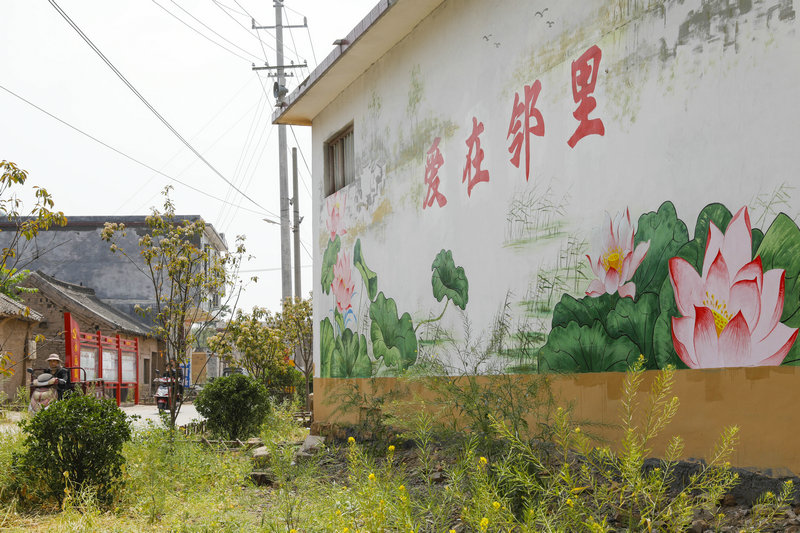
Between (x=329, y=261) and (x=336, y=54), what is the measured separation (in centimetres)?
305

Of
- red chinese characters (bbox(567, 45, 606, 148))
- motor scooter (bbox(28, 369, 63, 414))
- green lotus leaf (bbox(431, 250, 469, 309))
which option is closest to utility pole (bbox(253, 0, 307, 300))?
motor scooter (bbox(28, 369, 63, 414))

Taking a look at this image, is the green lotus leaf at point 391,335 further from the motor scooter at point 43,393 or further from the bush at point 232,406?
the motor scooter at point 43,393

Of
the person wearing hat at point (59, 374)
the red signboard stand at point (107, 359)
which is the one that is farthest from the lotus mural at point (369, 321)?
the red signboard stand at point (107, 359)

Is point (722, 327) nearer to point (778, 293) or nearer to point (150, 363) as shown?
point (778, 293)

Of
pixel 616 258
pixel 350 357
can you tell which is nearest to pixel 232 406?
pixel 350 357

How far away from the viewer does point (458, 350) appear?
8070 millimetres

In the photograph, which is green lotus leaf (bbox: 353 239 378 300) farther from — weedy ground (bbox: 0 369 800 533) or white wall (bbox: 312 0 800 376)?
weedy ground (bbox: 0 369 800 533)

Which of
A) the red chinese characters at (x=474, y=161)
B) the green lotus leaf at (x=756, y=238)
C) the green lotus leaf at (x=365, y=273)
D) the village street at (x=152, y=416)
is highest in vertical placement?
the red chinese characters at (x=474, y=161)

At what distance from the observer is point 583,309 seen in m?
6.22

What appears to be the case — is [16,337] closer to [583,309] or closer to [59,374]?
[59,374]

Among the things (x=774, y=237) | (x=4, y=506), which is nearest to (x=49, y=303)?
(x=4, y=506)

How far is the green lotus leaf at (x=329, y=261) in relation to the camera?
37.5 feet

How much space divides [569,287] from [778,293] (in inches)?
78.2

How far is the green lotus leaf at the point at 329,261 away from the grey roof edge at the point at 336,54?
89.0 inches
